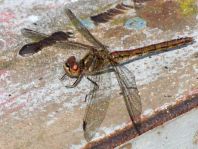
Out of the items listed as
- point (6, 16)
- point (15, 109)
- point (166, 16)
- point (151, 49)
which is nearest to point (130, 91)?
point (151, 49)

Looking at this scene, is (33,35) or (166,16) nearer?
(33,35)

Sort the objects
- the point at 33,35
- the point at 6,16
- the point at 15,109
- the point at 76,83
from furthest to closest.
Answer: the point at 6,16
the point at 33,35
the point at 76,83
the point at 15,109

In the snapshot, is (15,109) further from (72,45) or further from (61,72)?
(72,45)

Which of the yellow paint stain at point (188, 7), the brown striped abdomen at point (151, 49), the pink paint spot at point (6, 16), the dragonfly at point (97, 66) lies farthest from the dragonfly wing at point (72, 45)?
the yellow paint stain at point (188, 7)

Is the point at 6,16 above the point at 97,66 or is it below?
above

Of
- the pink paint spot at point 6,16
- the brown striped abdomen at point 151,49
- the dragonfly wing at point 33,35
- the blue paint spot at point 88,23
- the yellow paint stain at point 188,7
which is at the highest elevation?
the pink paint spot at point 6,16

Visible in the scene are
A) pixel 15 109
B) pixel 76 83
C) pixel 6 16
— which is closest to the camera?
pixel 15 109

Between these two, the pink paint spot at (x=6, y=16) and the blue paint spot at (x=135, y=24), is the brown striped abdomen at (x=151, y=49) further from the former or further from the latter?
A: the pink paint spot at (x=6, y=16)

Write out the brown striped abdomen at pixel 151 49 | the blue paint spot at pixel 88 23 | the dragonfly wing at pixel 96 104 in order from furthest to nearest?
the blue paint spot at pixel 88 23, the brown striped abdomen at pixel 151 49, the dragonfly wing at pixel 96 104
